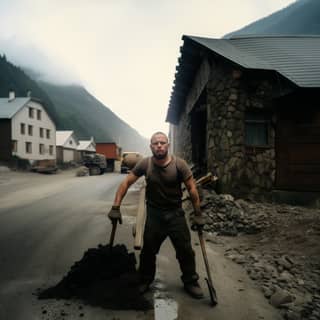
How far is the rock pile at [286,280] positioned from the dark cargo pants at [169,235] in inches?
42.8

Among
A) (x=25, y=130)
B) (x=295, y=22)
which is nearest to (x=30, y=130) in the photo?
(x=25, y=130)

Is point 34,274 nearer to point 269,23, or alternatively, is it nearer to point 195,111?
point 195,111

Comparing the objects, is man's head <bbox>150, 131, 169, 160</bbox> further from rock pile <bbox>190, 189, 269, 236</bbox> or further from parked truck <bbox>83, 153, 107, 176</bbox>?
parked truck <bbox>83, 153, 107, 176</bbox>

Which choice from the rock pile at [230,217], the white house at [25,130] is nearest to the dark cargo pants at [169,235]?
the rock pile at [230,217]

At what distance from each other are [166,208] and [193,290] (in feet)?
3.52

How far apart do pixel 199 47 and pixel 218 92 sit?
5.12 ft

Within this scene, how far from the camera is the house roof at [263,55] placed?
8922mm

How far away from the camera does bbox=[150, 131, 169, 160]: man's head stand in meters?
3.75

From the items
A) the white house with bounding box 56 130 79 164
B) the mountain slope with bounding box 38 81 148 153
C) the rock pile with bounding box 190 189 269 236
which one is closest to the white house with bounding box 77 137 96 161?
the white house with bounding box 56 130 79 164

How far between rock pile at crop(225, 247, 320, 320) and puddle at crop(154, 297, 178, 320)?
1222 millimetres

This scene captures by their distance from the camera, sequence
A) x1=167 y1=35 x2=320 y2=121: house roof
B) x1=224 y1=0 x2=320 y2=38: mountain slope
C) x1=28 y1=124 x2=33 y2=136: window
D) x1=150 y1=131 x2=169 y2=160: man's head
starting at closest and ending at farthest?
x1=150 y1=131 x2=169 y2=160: man's head
x1=167 y1=35 x2=320 y2=121: house roof
x1=28 y1=124 x2=33 y2=136: window
x1=224 y1=0 x2=320 y2=38: mountain slope

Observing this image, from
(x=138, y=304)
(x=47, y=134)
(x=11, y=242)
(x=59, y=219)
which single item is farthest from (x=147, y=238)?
(x=47, y=134)

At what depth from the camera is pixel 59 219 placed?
27.3ft

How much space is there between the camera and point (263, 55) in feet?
34.8
